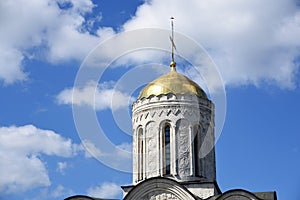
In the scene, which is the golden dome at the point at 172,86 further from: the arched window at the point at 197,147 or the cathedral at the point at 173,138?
the arched window at the point at 197,147

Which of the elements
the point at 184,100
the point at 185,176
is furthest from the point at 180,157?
the point at 184,100

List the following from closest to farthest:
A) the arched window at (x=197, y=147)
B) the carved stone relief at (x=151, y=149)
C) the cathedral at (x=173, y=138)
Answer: the cathedral at (x=173, y=138)
the carved stone relief at (x=151, y=149)
the arched window at (x=197, y=147)

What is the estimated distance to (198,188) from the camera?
27.0 meters

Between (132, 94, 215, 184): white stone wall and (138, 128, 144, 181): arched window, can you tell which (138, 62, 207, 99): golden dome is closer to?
(132, 94, 215, 184): white stone wall

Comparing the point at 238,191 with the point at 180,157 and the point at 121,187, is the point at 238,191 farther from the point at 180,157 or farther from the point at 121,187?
the point at 121,187

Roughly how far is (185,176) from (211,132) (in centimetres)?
270

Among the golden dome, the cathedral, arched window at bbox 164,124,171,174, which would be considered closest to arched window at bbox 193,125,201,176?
the cathedral

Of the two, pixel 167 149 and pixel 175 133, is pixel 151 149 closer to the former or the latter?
pixel 167 149

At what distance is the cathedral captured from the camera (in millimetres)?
27125

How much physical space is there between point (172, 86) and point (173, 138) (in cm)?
239

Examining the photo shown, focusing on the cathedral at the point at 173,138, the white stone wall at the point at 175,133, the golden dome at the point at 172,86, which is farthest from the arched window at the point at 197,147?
the golden dome at the point at 172,86

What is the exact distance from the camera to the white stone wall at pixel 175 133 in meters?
27.7

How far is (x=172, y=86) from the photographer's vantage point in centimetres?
2880

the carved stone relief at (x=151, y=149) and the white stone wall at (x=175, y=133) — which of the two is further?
the carved stone relief at (x=151, y=149)
